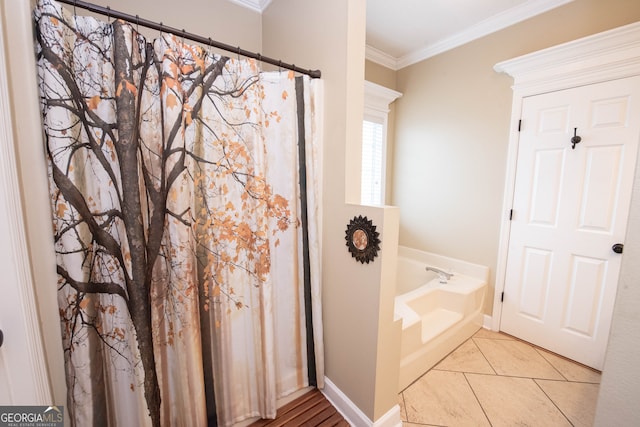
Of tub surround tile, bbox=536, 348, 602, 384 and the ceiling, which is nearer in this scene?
tub surround tile, bbox=536, 348, 602, 384

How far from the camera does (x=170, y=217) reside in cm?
100

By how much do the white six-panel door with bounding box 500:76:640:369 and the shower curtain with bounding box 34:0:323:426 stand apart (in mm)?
1916

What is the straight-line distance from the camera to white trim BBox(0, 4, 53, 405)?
0.62 m

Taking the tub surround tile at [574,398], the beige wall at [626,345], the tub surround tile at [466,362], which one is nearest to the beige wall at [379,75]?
the beige wall at [626,345]

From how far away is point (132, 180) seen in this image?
0.90 metres

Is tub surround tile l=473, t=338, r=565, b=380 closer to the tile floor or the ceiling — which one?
the tile floor

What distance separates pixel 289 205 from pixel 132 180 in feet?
2.31

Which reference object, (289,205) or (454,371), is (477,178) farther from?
(289,205)

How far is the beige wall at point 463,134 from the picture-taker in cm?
187

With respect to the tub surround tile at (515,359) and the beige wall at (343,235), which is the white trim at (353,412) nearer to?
the beige wall at (343,235)

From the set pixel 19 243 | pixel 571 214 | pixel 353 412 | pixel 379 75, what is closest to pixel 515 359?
pixel 571 214

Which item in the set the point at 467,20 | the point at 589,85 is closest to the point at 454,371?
the point at 589,85

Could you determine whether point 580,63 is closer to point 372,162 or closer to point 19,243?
point 372,162

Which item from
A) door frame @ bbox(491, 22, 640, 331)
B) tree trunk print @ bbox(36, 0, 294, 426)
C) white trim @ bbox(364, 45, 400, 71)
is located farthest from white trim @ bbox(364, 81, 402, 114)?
tree trunk print @ bbox(36, 0, 294, 426)
